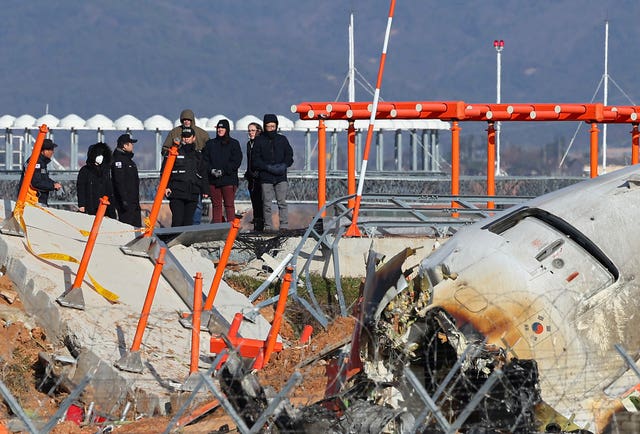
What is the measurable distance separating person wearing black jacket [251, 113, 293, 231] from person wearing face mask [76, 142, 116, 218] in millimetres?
2011

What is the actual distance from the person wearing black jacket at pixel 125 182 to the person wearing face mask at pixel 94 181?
0.16m

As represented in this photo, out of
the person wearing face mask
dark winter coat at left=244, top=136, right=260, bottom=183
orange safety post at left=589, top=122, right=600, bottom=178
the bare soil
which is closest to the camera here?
the bare soil

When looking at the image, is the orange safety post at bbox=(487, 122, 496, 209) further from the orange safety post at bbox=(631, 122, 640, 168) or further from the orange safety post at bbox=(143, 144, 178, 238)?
the orange safety post at bbox=(143, 144, 178, 238)

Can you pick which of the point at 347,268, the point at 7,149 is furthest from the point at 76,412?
the point at 7,149

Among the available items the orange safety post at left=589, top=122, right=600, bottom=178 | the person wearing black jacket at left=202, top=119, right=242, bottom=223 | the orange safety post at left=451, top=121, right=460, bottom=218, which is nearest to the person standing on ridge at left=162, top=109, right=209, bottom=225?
the person wearing black jacket at left=202, top=119, right=242, bottom=223

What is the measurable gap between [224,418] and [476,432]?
8.71 feet

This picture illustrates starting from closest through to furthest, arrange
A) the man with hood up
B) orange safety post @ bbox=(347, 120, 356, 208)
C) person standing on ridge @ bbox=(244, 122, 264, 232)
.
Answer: the man with hood up, orange safety post @ bbox=(347, 120, 356, 208), person standing on ridge @ bbox=(244, 122, 264, 232)

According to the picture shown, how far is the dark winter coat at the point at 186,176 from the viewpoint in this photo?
19.1 m

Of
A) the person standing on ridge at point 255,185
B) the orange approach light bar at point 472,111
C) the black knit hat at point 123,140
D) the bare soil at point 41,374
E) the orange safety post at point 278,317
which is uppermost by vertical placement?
the orange approach light bar at point 472,111

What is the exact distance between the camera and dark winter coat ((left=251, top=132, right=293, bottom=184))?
2042cm

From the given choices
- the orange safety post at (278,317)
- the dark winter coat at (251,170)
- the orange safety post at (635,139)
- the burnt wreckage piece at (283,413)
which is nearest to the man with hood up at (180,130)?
the dark winter coat at (251,170)

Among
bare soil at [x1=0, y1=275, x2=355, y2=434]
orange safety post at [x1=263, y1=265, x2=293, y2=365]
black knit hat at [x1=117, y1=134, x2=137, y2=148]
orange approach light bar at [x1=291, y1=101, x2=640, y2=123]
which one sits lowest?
bare soil at [x1=0, y1=275, x2=355, y2=434]

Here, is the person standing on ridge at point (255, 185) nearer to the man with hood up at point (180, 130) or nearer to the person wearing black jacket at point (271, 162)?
the person wearing black jacket at point (271, 162)

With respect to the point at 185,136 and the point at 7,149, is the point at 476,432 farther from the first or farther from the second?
the point at 7,149
